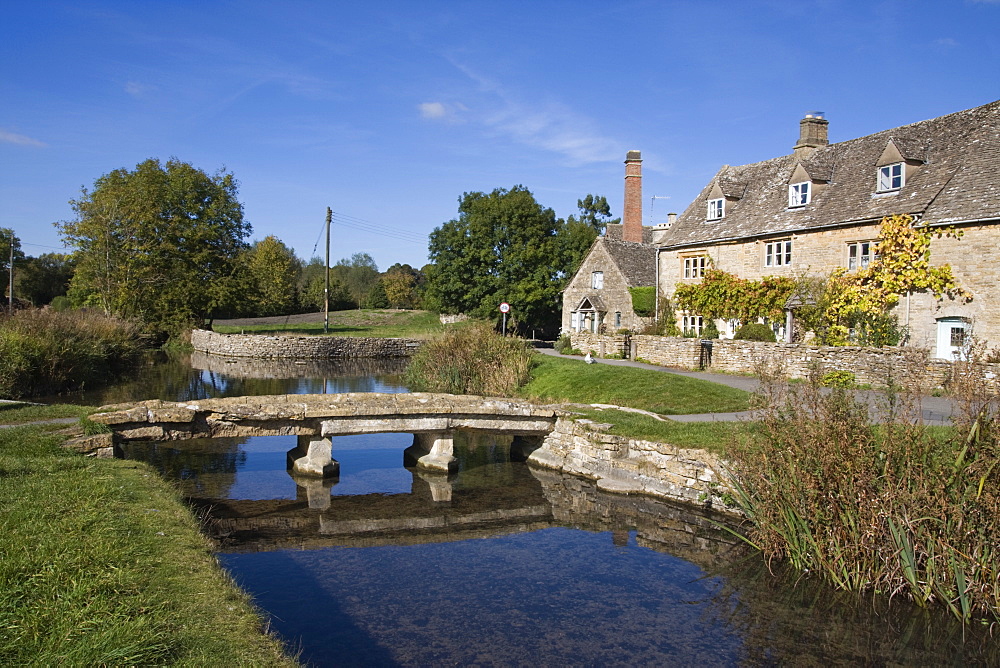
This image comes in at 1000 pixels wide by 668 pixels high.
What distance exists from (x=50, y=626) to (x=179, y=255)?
46.0 meters

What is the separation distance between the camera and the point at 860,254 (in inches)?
1072

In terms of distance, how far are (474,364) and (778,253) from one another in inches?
619

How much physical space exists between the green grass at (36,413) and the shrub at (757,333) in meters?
22.9

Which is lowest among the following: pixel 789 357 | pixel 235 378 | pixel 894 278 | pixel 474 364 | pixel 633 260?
pixel 235 378

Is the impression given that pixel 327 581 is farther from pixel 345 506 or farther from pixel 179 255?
pixel 179 255

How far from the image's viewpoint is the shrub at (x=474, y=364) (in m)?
22.8

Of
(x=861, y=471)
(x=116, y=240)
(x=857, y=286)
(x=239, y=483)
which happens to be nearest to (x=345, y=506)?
(x=239, y=483)

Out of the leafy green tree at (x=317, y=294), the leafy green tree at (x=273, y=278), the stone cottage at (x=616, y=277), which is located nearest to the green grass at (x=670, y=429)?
the stone cottage at (x=616, y=277)

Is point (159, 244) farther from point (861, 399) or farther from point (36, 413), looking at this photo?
point (861, 399)

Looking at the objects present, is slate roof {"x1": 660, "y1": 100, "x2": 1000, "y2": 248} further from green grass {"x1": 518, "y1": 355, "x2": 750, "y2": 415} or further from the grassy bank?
the grassy bank

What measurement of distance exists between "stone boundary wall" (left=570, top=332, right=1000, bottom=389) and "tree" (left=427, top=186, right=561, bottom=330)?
17.2 metres

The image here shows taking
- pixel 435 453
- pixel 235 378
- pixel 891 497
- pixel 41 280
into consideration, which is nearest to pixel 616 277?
pixel 235 378

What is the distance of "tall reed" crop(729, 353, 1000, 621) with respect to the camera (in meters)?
7.48

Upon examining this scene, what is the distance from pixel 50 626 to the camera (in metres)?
4.77
